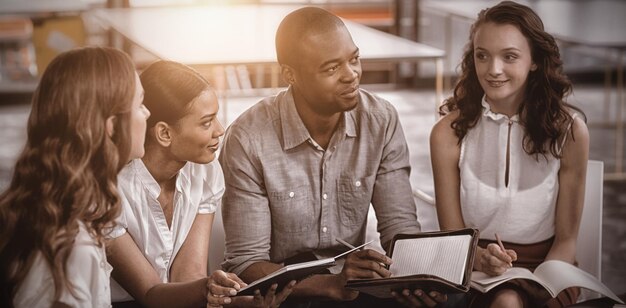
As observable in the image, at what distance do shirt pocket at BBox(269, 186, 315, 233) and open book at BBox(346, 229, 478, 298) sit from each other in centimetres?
29

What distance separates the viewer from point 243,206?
2.37 metres

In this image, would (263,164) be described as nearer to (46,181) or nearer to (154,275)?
(154,275)

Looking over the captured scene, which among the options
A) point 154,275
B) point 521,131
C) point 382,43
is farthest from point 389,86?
point 154,275

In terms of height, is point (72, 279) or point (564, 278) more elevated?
point (72, 279)

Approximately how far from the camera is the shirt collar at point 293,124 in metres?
2.41

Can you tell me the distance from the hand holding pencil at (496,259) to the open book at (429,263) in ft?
0.30

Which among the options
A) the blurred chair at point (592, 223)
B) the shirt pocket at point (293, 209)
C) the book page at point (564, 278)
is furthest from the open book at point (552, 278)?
the shirt pocket at point (293, 209)

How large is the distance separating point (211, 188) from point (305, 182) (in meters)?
0.29

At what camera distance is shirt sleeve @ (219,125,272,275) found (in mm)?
2352

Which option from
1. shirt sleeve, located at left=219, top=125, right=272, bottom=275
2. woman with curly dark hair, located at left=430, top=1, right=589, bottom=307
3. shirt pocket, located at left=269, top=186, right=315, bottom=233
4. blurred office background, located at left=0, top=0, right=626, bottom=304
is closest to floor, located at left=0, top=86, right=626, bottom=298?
blurred office background, located at left=0, top=0, right=626, bottom=304

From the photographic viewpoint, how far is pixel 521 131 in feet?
8.19

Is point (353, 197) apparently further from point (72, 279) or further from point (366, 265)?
point (72, 279)

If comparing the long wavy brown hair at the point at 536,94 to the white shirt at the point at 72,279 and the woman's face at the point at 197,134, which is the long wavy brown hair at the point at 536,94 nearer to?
the woman's face at the point at 197,134

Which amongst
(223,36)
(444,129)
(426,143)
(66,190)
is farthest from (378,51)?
(66,190)
